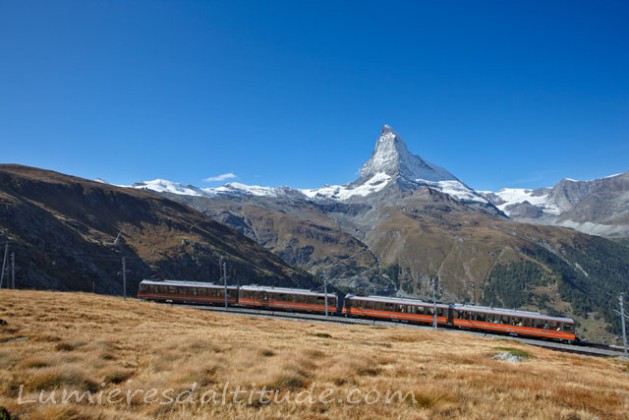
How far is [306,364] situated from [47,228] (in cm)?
12357

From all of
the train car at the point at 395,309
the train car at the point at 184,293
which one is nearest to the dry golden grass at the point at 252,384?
the train car at the point at 395,309

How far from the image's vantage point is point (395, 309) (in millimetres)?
55906

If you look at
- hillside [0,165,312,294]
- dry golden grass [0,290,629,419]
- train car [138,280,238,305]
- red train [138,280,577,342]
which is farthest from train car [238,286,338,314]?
dry golden grass [0,290,629,419]

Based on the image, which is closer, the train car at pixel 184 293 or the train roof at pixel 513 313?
the train roof at pixel 513 313

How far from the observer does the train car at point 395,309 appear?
54.3 metres

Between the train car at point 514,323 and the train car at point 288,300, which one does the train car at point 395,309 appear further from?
the train car at point 288,300

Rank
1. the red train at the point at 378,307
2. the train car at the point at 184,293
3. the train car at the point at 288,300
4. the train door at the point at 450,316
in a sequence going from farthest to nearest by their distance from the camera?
1. the train car at the point at 184,293
2. the train car at the point at 288,300
3. the train door at the point at 450,316
4. the red train at the point at 378,307

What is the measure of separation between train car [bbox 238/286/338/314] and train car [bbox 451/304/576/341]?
18.5 m

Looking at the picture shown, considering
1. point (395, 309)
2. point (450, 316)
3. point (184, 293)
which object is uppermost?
point (184, 293)

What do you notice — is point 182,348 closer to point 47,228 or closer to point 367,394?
point 367,394

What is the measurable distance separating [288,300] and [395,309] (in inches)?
627

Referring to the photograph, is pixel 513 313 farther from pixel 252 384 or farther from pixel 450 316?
pixel 252 384

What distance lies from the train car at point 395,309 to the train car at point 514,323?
108 inches

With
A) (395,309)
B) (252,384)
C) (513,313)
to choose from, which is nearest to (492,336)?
(513,313)
